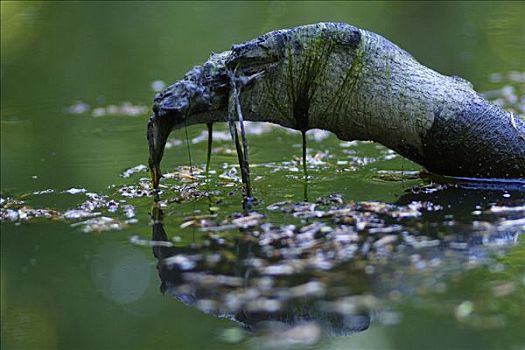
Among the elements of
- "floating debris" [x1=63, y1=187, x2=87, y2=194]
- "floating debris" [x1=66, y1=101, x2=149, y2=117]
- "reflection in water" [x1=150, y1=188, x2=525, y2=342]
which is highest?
"floating debris" [x1=66, y1=101, x2=149, y2=117]

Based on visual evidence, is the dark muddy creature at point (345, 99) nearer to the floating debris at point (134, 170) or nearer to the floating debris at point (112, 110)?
the floating debris at point (134, 170)

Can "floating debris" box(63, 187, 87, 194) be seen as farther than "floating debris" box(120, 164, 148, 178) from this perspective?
No

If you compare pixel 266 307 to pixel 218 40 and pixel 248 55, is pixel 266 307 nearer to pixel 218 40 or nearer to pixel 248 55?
pixel 248 55

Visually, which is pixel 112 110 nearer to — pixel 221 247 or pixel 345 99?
pixel 345 99

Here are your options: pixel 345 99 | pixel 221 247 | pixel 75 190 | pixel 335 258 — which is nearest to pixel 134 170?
pixel 75 190

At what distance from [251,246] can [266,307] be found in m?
0.76

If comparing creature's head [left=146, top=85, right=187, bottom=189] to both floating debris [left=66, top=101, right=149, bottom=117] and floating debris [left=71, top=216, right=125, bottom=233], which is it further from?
floating debris [left=66, top=101, right=149, bottom=117]

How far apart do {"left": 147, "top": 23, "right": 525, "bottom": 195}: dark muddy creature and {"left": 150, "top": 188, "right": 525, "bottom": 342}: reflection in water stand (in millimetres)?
481

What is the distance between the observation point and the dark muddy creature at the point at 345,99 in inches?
207

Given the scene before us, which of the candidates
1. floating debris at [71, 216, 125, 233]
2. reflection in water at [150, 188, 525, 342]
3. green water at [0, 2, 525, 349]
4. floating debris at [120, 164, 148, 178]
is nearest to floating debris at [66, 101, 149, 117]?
green water at [0, 2, 525, 349]

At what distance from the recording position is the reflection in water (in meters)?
3.77

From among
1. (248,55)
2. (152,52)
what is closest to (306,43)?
(248,55)

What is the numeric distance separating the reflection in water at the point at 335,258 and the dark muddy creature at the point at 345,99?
0.48 m

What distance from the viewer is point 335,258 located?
13.8 ft
